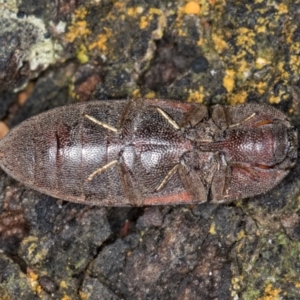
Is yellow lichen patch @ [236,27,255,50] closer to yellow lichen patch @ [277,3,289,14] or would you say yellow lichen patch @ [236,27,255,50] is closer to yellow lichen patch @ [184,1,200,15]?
yellow lichen patch @ [277,3,289,14]

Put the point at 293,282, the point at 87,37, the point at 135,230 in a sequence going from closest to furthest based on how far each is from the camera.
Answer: the point at 293,282
the point at 135,230
the point at 87,37

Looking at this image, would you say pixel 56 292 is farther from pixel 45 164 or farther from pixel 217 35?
pixel 217 35

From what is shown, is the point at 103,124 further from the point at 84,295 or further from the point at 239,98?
the point at 84,295

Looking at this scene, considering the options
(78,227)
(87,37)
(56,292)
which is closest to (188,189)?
(78,227)

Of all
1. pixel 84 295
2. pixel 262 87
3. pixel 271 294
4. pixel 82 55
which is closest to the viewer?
pixel 271 294

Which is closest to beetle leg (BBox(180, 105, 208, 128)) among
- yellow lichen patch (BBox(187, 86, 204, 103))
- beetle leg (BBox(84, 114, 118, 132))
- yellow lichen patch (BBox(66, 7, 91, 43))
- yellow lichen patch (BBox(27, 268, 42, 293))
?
yellow lichen patch (BBox(187, 86, 204, 103))

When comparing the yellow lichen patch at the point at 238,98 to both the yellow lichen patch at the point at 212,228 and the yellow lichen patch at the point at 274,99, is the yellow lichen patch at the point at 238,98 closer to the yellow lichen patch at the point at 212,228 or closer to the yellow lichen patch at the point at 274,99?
the yellow lichen patch at the point at 274,99

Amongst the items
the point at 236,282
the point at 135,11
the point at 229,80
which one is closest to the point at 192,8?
the point at 135,11
